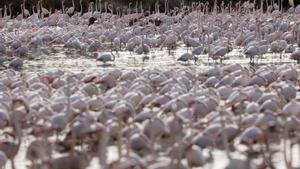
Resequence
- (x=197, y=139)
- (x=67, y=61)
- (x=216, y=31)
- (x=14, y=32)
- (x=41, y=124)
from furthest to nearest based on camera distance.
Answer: (x=14, y=32)
(x=216, y=31)
(x=67, y=61)
(x=41, y=124)
(x=197, y=139)

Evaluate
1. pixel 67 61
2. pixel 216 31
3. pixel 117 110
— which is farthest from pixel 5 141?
pixel 216 31

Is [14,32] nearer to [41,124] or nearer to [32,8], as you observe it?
[32,8]

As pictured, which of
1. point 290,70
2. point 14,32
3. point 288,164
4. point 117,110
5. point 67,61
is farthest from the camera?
point 14,32

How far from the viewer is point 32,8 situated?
77.5 ft

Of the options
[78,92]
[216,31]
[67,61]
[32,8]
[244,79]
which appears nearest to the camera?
[78,92]

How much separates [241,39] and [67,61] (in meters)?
3.40

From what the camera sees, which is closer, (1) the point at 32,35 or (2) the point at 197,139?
(2) the point at 197,139

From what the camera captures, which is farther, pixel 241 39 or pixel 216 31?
pixel 216 31

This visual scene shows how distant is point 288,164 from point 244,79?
3.21 m

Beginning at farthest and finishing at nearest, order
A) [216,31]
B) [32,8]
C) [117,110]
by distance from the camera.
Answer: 1. [32,8]
2. [216,31]
3. [117,110]

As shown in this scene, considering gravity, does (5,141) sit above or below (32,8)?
below

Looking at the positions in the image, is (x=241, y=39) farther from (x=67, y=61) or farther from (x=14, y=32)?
(x=14, y=32)

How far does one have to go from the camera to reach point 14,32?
1716cm

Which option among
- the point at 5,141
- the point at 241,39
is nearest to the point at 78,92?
the point at 5,141
